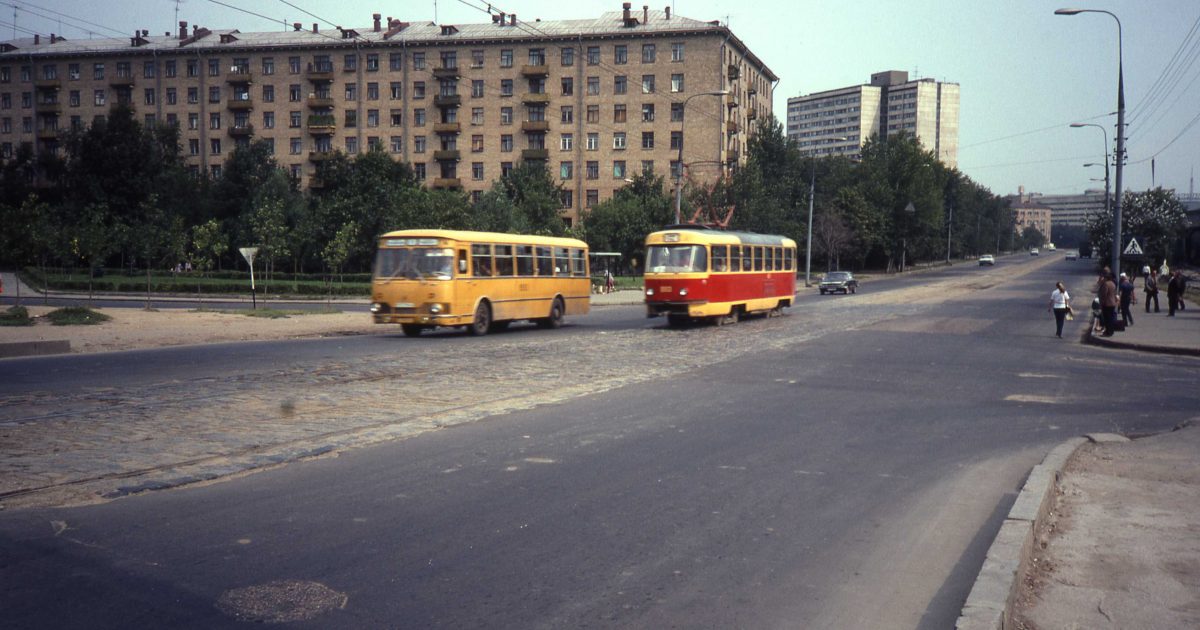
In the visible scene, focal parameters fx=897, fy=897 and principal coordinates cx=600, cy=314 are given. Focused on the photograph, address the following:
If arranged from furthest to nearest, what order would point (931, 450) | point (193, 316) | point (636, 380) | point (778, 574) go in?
point (193, 316) < point (636, 380) < point (931, 450) < point (778, 574)

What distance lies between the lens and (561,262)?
28578 millimetres

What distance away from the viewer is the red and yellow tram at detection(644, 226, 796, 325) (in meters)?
26.8

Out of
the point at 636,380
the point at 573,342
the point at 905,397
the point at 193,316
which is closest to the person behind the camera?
the point at 905,397

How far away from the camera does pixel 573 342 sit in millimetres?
21547

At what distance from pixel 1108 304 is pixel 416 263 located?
18.0 meters

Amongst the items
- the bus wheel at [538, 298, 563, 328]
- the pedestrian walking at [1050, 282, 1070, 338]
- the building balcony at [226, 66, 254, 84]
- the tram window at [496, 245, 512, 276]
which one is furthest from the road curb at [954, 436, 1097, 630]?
the building balcony at [226, 66, 254, 84]

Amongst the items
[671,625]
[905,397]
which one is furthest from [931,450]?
[671,625]

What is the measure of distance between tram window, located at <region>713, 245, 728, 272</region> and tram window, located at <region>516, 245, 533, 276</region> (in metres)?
5.62

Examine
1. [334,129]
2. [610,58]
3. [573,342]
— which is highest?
[610,58]

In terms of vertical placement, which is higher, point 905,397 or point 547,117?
point 547,117

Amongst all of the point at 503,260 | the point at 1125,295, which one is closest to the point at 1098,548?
the point at 503,260

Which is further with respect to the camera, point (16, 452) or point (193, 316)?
point (193, 316)

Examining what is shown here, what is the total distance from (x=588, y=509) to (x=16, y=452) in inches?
213

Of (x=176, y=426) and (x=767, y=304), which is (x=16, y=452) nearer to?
(x=176, y=426)
